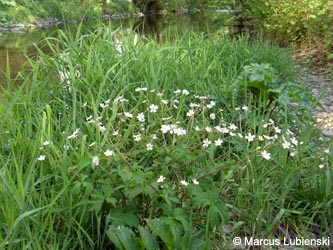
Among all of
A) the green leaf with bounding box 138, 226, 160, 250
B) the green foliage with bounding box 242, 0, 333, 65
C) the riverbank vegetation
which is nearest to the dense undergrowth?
the green leaf with bounding box 138, 226, 160, 250

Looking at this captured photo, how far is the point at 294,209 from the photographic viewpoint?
2037mm

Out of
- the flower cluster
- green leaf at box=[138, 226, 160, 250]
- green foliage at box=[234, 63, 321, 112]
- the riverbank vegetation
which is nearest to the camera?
green leaf at box=[138, 226, 160, 250]

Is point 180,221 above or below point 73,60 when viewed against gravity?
below

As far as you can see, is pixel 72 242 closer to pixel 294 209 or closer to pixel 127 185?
pixel 127 185

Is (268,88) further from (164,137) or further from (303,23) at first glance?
(303,23)

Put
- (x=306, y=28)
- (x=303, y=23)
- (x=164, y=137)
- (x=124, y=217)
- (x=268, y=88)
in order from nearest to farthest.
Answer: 1. (x=124, y=217)
2. (x=164, y=137)
3. (x=268, y=88)
4. (x=303, y=23)
5. (x=306, y=28)

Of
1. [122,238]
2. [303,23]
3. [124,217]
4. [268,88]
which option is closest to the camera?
[122,238]

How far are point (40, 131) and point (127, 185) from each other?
714 millimetres

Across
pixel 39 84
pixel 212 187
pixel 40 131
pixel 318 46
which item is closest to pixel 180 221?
pixel 212 187

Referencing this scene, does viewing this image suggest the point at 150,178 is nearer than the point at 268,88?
Yes

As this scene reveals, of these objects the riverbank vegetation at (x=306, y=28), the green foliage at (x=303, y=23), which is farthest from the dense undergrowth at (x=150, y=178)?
the green foliage at (x=303, y=23)

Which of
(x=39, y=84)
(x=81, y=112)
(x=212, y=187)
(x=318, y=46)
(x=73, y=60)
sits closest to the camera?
(x=212, y=187)

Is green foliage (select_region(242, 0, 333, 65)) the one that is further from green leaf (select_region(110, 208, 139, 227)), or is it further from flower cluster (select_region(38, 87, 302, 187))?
green leaf (select_region(110, 208, 139, 227))

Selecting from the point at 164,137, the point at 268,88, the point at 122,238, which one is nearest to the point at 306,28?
the point at 268,88
